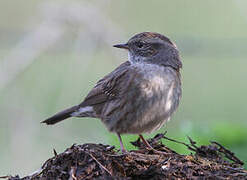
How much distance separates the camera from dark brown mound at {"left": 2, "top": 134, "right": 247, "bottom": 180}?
17.9 feet

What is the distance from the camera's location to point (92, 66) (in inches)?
470

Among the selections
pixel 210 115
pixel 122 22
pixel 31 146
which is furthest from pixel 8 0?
pixel 210 115

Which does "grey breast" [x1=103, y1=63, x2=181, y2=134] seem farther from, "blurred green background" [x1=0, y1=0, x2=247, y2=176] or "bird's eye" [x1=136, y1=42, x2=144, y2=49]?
"blurred green background" [x1=0, y1=0, x2=247, y2=176]

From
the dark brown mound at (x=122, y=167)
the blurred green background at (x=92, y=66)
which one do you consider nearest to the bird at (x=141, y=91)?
the blurred green background at (x=92, y=66)

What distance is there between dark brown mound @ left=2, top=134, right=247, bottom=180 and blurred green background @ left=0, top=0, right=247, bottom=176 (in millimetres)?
2079

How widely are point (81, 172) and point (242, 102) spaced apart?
25.0ft

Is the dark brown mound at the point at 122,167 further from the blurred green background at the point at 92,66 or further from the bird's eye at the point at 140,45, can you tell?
the bird's eye at the point at 140,45

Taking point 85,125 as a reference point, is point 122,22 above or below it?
above

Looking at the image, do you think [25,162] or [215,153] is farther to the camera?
[25,162]

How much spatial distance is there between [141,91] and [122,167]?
2.06 meters

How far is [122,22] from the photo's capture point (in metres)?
11.9

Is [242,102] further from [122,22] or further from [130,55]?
[130,55]

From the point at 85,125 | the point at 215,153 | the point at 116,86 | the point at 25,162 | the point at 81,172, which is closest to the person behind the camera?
the point at 81,172

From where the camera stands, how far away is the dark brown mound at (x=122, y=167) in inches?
214
